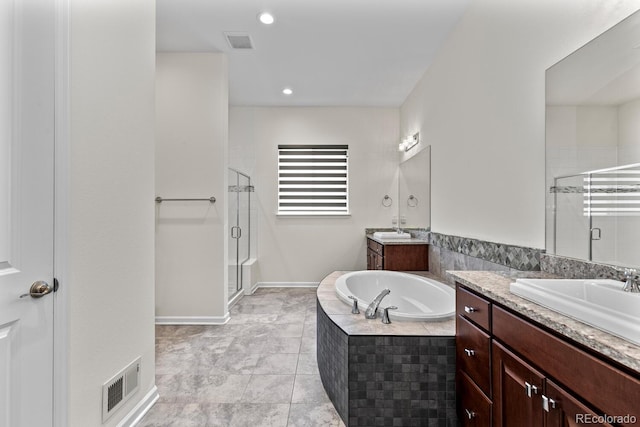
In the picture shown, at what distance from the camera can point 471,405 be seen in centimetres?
135

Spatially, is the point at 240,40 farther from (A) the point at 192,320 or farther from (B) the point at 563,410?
(B) the point at 563,410

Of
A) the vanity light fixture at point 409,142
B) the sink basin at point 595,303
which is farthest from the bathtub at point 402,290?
the vanity light fixture at point 409,142

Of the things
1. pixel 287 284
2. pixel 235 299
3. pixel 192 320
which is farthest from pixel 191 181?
pixel 287 284

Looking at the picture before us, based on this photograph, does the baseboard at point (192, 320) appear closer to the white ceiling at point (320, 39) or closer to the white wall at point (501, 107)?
the white wall at point (501, 107)

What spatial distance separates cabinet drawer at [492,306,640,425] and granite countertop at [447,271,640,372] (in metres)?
0.03

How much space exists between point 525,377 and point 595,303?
394mm

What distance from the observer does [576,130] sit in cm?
142

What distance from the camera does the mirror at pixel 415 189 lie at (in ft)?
11.0

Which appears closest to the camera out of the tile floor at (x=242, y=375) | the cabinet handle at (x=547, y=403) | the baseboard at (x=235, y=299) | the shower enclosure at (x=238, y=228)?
the cabinet handle at (x=547, y=403)

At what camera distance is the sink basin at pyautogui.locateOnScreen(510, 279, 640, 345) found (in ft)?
2.42

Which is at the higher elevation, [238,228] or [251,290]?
[238,228]

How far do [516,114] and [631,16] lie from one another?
693 millimetres

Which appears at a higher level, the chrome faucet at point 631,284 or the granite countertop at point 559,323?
the chrome faucet at point 631,284

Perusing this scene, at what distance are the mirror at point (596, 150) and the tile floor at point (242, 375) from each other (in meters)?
1.53
